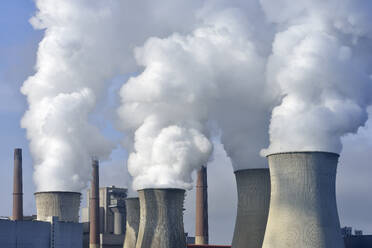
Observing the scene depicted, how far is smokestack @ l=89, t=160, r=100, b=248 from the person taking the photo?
150ft

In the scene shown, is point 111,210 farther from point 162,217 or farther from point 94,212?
point 162,217

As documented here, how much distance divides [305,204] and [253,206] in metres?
5.54

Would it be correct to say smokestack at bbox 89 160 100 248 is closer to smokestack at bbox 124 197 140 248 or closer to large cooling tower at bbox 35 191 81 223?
smokestack at bbox 124 197 140 248

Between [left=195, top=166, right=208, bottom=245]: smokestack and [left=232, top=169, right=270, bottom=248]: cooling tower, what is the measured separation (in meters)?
11.7

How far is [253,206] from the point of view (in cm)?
3097

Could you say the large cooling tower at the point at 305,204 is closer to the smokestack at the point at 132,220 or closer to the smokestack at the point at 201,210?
the smokestack at the point at 201,210

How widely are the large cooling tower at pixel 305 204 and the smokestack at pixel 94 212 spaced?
21.1m

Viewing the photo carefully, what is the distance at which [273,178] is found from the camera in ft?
87.7

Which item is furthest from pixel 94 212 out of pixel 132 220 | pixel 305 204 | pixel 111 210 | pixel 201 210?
pixel 305 204

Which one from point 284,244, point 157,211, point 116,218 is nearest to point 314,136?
point 284,244

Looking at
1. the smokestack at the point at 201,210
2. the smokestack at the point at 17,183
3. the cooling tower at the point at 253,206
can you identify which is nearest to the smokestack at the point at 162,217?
the cooling tower at the point at 253,206

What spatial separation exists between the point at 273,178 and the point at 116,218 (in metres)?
25.9

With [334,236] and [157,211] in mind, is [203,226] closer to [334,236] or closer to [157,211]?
[157,211]

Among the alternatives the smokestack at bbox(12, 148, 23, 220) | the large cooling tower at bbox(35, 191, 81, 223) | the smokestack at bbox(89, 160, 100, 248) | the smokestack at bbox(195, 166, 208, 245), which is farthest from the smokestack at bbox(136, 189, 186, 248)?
the smokestack at bbox(89, 160, 100, 248)
